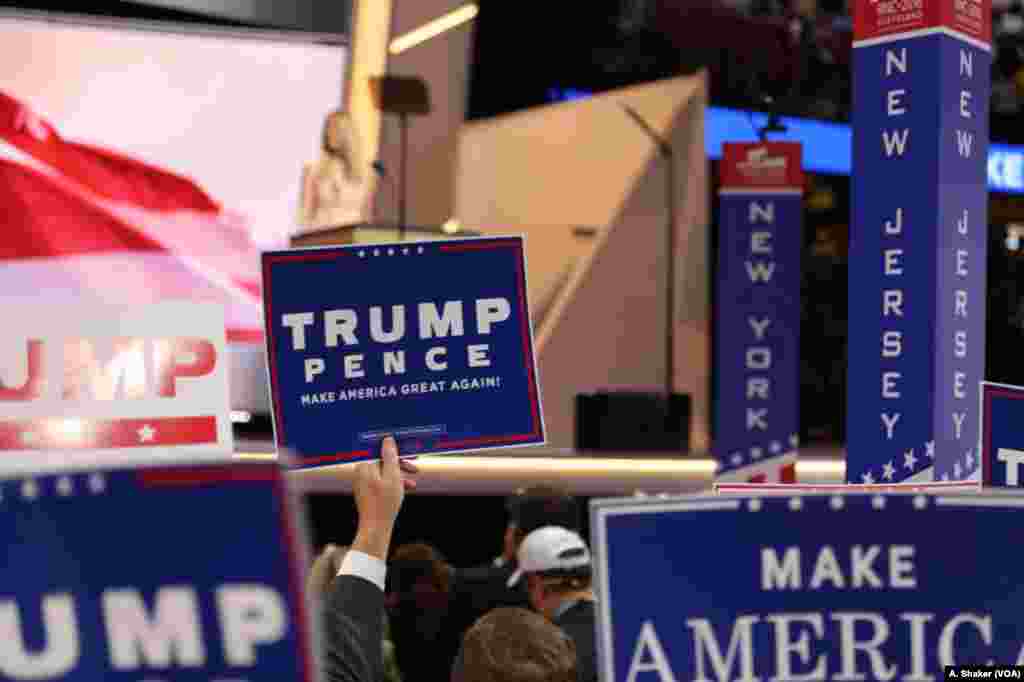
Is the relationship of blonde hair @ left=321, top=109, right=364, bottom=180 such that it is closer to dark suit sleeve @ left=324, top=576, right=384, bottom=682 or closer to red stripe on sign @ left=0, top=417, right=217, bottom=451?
red stripe on sign @ left=0, top=417, right=217, bottom=451

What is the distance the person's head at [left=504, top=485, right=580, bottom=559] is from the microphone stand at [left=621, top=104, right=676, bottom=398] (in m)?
5.85

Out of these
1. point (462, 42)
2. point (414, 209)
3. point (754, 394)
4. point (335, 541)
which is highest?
point (462, 42)

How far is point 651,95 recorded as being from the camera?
430 inches

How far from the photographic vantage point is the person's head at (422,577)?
4113mm

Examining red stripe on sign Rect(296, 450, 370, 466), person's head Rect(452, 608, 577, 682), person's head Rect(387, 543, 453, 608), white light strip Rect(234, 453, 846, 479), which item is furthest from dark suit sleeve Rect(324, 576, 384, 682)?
white light strip Rect(234, 453, 846, 479)

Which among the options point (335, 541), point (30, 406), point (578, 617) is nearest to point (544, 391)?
point (335, 541)

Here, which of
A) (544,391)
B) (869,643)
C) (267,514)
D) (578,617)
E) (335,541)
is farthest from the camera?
(544,391)

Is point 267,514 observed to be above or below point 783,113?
below

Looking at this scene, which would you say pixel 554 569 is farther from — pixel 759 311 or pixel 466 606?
pixel 759 311

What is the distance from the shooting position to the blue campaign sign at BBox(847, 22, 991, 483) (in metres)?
4.02

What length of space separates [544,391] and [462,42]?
300cm

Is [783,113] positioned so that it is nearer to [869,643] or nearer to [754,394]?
[754,394]

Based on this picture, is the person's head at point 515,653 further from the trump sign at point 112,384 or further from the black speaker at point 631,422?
the black speaker at point 631,422

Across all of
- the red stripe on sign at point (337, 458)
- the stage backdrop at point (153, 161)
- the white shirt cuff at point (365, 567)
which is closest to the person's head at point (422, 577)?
the red stripe on sign at point (337, 458)
